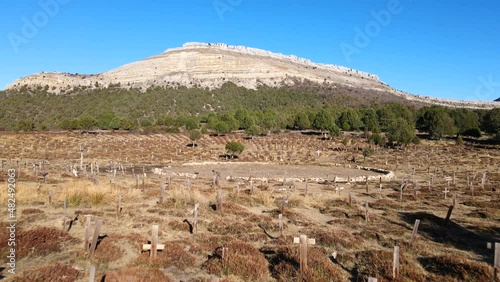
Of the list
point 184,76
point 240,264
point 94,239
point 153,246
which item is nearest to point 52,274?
point 94,239

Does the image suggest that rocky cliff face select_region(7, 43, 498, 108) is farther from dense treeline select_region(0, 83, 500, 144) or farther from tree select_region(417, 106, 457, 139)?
Result: tree select_region(417, 106, 457, 139)

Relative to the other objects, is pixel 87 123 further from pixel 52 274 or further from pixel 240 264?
pixel 240 264

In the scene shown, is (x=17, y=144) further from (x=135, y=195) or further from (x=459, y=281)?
(x=459, y=281)

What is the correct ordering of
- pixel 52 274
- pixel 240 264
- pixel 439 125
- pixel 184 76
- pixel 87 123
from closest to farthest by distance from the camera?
pixel 52 274 < pixel 240 264 < pixel 439 125 < pixel 87 123 < pixel 184 76

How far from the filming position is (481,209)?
22812 mm

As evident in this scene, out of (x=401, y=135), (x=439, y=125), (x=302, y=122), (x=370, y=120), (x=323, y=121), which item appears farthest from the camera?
(x=302, y=122)

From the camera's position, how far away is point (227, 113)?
111 meters

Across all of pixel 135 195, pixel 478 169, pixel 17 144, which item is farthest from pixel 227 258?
pixel 17 144

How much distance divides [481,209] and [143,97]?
5093 inches

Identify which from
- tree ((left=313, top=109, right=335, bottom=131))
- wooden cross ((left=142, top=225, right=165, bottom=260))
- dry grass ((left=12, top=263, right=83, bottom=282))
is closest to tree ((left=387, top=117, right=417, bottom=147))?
tree ((left=313, top=109, right=335, bottom=131))

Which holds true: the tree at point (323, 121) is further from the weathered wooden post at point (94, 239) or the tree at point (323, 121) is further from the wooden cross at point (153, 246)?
the weathered wooden post at point (94, 239)

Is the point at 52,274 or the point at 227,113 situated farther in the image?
the point at 227,113

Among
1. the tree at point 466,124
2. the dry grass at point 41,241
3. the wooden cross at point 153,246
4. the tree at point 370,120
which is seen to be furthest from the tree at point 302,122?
the wooden cross at point 153,246

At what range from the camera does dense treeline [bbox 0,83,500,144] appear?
280ft
